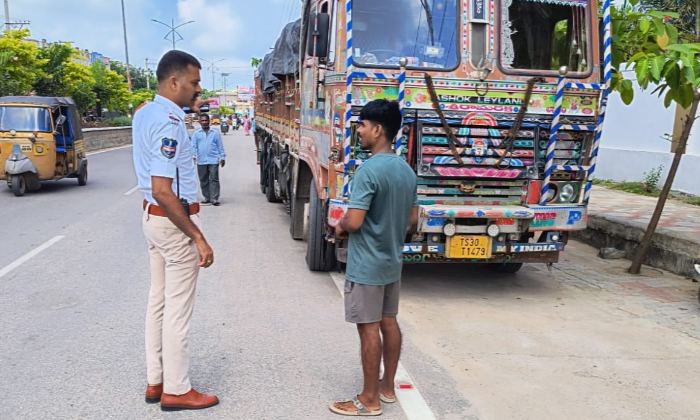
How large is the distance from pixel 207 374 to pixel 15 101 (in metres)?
11.8

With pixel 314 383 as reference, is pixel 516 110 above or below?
above

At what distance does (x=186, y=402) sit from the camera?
140 inches

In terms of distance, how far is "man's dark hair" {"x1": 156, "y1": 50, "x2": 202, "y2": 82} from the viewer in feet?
11.0

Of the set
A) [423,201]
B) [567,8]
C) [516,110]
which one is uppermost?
[567,8]

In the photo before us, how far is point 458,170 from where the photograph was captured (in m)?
5.57

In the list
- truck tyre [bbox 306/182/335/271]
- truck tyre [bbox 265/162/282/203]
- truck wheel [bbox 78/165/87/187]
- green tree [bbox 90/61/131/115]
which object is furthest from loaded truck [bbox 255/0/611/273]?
green tree [bbox 90/61/131/115]

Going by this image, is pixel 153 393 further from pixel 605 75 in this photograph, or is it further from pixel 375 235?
pixel 605 75

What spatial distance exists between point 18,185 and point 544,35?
10.9 metres

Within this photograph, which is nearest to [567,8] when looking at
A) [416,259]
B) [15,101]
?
[416,259]

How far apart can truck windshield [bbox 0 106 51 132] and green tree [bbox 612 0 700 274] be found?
1134 cm

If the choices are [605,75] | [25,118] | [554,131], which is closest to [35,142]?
[25,118]

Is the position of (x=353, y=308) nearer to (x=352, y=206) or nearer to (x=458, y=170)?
(x=352, y=206)

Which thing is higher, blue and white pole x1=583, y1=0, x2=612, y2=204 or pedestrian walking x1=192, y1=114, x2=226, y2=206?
blue and white pole x1=583, y1=0, x2=612, y2=204

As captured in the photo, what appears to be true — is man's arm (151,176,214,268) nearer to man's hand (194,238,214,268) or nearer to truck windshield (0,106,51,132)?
man's hand (194,238,214,268)
